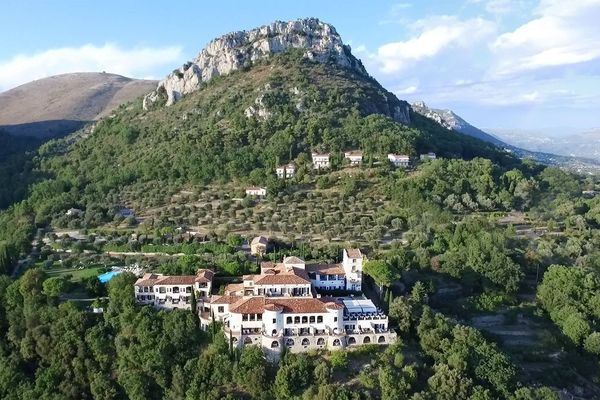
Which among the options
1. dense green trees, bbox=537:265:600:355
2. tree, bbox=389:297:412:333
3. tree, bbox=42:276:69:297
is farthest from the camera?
tree, bbox=42:276:69:297

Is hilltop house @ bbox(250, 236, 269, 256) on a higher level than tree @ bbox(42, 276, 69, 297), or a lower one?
higher

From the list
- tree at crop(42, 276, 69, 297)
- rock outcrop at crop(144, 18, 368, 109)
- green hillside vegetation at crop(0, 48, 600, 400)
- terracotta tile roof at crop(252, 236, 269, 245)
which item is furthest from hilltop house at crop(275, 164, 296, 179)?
rock outcrop at crop(144, 18, 368, 109)

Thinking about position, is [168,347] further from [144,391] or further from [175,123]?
[175,123]

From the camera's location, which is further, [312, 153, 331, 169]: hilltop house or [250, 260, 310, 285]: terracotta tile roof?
[312, 153, 331, 169]: hilltop house

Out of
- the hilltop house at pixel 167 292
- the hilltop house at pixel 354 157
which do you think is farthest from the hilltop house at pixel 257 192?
the hilltop house at pixel 167 292

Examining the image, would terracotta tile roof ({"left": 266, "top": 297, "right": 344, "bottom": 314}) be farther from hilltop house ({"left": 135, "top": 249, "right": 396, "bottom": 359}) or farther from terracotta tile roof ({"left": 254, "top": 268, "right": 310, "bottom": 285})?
terracotta tile roof ({"left": 254, "top": 268, "right": 310, "bottom": 285})

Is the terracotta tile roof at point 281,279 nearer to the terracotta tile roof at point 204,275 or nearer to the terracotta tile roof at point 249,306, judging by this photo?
the terracotta tile roof at point 249,306
